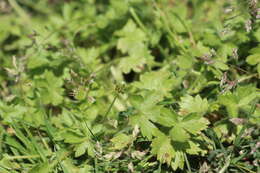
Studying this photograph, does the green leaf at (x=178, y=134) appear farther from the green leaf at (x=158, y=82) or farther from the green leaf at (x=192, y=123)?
the green leaf at (x=158, y=82)

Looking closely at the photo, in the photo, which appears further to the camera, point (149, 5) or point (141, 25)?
point (149, 5)

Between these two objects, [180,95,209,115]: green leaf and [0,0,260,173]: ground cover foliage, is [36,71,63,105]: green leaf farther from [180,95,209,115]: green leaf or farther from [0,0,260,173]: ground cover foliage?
[180,95,209,115]: green leaf

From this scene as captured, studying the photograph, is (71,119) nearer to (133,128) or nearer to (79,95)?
(79,95)

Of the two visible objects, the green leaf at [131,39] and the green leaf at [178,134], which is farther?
the green leaf at [131,39]

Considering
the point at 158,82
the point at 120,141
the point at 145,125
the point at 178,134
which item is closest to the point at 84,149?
the point at 120,141

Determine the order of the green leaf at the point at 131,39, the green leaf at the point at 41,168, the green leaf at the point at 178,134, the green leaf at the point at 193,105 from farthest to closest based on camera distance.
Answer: the green leaf at the point at 131,39, the green leaf at the point at 193,105, the green leaf at the point at 41,168, the green leaf at the point at 178,134

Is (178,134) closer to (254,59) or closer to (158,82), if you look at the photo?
(158,82)

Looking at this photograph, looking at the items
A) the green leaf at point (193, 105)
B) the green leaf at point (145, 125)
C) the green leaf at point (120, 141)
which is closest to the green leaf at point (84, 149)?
the green leaf at point (120, 141)

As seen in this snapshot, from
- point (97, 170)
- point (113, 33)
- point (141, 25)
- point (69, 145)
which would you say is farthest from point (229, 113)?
point (113, 33)
